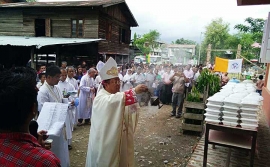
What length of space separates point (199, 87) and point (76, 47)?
34.6ft

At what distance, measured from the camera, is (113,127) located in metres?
2.42

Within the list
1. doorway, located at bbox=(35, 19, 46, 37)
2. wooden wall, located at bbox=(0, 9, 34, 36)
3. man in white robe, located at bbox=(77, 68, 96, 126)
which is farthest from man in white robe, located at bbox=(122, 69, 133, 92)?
wooden wall, located at bbox=(0, 9, 34, 36)

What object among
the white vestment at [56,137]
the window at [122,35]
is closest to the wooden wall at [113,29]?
the window at [122,35]

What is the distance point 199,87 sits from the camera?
698cm

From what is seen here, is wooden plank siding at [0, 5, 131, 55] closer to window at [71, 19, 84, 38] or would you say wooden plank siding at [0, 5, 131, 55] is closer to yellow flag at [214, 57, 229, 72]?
window at [71, 19, 84, 38]

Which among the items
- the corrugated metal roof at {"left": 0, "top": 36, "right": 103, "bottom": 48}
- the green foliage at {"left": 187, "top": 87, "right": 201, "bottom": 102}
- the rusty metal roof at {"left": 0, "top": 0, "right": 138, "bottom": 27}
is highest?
the rusty metal roof at {"left": 0, "top": 0, "right": 138, "bottom": 27}

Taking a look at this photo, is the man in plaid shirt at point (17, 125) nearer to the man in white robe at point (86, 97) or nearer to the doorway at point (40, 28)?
the man in white robe at point (86, 97)

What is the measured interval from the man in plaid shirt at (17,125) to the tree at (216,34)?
137 ft

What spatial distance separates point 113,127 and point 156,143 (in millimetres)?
3459

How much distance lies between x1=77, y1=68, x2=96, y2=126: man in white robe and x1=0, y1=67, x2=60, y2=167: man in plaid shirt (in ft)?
19.4

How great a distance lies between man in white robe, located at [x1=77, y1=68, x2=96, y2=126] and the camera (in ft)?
22.9

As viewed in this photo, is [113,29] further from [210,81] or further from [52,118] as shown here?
[52,118]

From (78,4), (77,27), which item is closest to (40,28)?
(77,27)

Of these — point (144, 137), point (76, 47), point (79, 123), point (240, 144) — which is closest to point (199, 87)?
point (144, 137)
